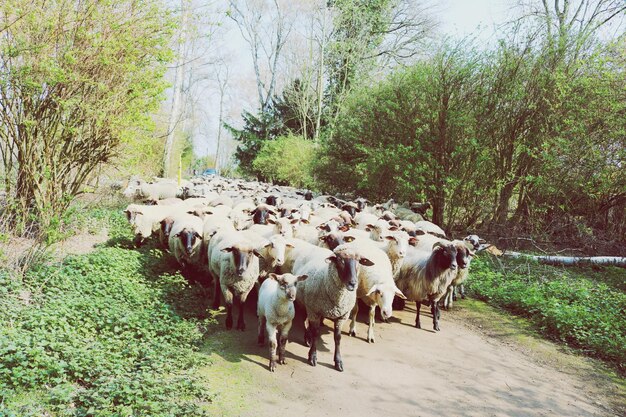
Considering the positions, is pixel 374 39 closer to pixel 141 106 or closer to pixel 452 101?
pixel 452 101

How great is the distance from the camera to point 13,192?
26.9 ft

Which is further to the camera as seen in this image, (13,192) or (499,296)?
(499,296)

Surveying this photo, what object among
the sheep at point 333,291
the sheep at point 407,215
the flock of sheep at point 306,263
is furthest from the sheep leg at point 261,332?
the sheep at point 407,215

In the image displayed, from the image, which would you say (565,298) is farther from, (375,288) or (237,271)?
(237,271)

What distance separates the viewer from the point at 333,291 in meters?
6.06

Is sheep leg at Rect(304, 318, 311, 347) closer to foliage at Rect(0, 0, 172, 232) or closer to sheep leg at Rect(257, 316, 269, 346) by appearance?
sheep leg at Rect(257, 316, 269, 346)

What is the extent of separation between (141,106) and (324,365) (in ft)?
21.6

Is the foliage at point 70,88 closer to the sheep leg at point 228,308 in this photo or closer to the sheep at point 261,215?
the sheep at point 261,215

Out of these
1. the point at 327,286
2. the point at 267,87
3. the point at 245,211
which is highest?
the point at 267,87

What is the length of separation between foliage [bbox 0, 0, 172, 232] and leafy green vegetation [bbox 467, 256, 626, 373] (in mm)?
8778

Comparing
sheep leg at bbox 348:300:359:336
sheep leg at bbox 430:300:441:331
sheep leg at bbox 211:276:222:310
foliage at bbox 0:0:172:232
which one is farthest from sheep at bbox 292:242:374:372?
foliage at bbox 0:0:172:232

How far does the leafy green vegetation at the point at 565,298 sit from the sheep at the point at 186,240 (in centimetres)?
645

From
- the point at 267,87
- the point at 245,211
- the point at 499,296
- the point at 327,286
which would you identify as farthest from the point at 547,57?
the point at 267,87

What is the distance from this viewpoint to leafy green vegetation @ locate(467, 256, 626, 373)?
7.38 metres
